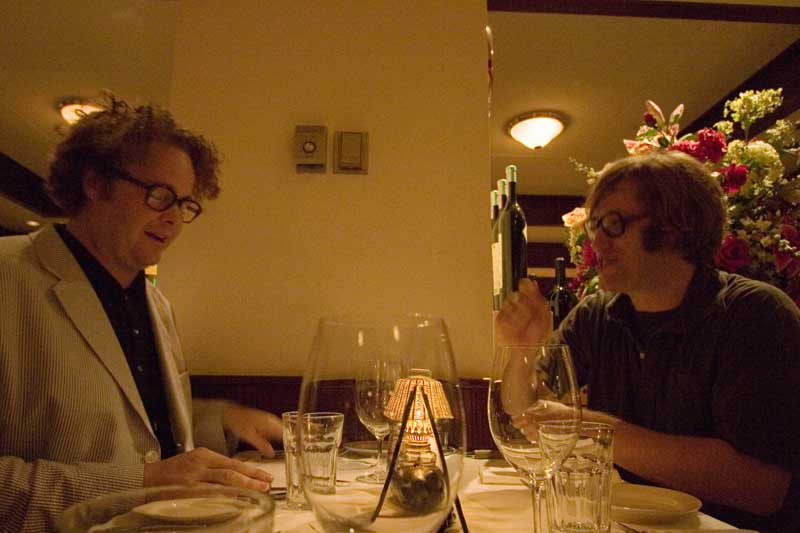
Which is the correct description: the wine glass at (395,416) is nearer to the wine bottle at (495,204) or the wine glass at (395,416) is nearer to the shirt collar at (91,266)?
the shirt collar at (91,266)

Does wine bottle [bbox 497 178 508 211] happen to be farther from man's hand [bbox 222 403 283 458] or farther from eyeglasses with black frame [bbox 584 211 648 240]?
man's hand [bbox 222 403 283 458]

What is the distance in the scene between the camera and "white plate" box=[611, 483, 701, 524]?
0.65m

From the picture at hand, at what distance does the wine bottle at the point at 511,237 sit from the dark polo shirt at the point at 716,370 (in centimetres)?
31

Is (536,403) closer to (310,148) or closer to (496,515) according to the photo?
(496,515)

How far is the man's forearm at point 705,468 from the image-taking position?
1017 mm

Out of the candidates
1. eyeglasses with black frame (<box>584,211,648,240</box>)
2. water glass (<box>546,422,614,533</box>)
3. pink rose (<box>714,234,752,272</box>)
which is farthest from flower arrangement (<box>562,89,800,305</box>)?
water glass (<box>546,422,614,533</box>)

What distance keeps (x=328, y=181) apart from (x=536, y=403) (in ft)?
4.38

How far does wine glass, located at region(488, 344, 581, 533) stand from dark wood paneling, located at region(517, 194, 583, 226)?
558 cm

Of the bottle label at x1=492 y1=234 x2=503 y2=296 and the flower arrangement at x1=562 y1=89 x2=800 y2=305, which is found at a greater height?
the flower arrangement at x1=562 y1=89 x2=800 y2=305

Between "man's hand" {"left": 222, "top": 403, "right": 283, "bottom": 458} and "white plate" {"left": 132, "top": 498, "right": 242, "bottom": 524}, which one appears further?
"man's hand" {"left": 222, "top": 403, "right": 283, "bottom": 458}

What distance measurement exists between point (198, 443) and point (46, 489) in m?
0.50

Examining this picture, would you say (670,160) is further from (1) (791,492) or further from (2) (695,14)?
(2) (695,14)

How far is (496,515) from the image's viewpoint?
2.24 ft

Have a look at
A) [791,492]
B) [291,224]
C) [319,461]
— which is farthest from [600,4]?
[319,461]
